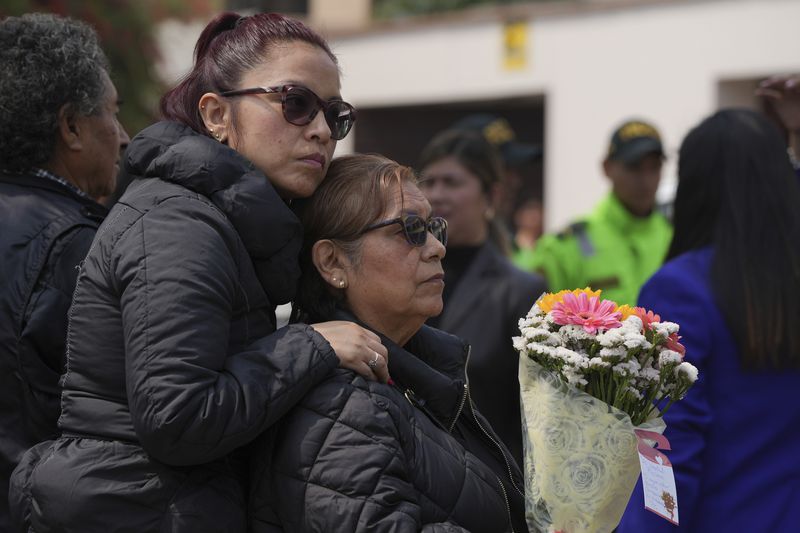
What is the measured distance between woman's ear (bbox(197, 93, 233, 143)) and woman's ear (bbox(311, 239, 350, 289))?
1.16 ft

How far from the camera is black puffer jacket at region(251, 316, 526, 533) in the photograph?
7.38 feet

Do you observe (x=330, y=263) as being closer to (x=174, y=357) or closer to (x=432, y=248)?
(x=432, y=248)

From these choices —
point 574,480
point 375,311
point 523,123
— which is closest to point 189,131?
point 375,311

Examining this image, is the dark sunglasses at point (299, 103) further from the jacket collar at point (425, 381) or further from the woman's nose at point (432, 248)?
the jacket collar at point (425, 381)

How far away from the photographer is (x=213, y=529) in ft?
7.37

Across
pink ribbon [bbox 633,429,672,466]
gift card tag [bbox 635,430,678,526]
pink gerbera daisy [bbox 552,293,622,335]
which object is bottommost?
gift card tag [bbox 635,430,678,526]

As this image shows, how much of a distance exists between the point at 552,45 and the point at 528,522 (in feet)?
42.1

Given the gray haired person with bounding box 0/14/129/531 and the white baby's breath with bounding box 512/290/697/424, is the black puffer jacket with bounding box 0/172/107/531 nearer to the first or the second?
the gray haired person with bounding box 0/14/129/531

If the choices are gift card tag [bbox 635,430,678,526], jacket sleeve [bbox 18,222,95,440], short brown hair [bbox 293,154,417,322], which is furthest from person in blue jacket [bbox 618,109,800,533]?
jacket sleeve [bbox 18,222,95,440]

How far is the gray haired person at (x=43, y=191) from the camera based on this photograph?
2.80 m

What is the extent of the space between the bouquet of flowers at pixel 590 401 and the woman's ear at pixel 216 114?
0.84 meters

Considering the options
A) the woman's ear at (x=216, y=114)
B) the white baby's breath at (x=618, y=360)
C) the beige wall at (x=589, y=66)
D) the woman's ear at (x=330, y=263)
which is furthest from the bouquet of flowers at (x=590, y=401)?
the beige wall at (x=589, y=66)

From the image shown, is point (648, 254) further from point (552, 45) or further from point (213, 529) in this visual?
point (552, 45)

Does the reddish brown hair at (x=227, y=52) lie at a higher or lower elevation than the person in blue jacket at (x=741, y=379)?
higher
